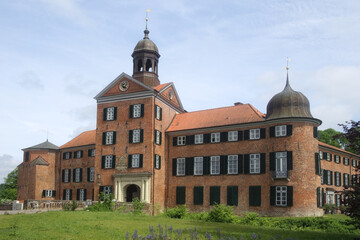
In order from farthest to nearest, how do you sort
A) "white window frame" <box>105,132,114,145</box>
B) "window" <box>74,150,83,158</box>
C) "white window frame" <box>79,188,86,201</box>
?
1. "window" <box>74,150,83,158</box>
2. "white window frame" <box>79,188,86,201</box>
3. "white window frame" <box>105,132,114,145</box>

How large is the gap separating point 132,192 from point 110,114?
764 centimetres

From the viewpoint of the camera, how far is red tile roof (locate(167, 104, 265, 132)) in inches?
1415

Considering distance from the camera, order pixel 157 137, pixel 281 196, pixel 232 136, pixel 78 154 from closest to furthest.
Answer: pixel 281 196, pixel 232 136, pixel 157 137, pixel 78 154

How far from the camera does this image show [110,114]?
1570 inches

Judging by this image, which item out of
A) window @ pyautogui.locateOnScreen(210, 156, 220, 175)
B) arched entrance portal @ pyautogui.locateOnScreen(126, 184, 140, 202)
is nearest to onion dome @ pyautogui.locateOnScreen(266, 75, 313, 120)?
window @ pyautogui.locateOnScreen(210, 156, 220, 175)

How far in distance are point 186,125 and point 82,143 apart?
15.0m

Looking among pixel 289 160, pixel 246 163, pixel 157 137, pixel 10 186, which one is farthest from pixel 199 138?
pixel 10 186

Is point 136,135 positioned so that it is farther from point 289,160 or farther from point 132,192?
point 289,160

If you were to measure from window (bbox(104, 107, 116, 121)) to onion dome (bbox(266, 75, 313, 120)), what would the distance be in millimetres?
14439

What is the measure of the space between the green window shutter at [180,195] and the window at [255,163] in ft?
21.9

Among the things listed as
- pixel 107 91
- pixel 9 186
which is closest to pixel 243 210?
pixel 107 91

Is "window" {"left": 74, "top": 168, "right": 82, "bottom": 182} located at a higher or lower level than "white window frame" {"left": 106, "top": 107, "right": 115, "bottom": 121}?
lower

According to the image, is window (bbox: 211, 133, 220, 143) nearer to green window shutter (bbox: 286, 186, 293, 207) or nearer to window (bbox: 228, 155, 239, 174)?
window (bbox: 228, 155, 239, 174)

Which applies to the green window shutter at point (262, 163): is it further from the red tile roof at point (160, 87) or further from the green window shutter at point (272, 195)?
the red tile roof at point (160, 87)
